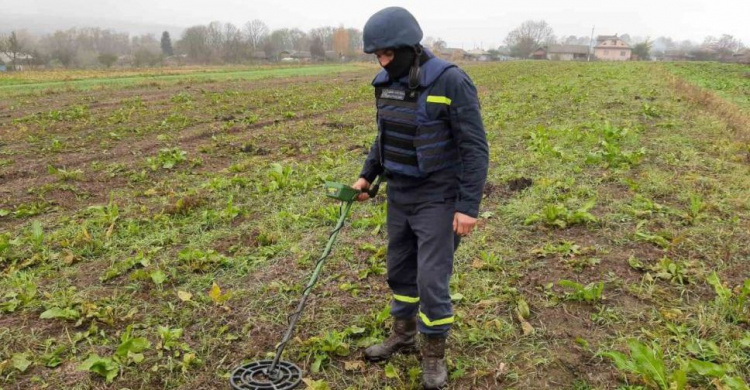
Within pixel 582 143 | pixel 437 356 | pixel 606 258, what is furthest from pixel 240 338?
pixel 582 143

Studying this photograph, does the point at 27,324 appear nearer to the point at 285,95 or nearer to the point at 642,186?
the point at 642,186

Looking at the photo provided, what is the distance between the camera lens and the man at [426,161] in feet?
10.4

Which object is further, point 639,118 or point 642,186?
point 639,118

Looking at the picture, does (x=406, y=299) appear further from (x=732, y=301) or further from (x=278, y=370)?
(x=732, y=301)

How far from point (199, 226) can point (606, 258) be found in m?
4.73

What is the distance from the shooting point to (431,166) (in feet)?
10.8

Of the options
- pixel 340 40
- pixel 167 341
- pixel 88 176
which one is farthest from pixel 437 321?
pixel 340 40

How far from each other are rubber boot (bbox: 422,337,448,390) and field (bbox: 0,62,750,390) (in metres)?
0.15

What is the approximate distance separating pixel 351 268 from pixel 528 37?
139 m

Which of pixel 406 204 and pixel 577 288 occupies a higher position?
pixel 406 204

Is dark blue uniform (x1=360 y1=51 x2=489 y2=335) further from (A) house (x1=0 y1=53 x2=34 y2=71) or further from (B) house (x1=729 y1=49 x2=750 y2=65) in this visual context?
(A) house (x1=0 y1=53 x2=34 y2=71)

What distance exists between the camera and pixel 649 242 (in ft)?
18.5

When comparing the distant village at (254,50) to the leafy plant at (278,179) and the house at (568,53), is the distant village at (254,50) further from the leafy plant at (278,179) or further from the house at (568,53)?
the leafy plant at (278,179)

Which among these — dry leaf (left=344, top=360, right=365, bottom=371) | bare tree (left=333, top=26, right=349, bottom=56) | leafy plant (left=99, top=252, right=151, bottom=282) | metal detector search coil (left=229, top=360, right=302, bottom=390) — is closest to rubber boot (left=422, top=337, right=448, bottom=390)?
dry leaf (left=344, top=360, right=365, bottom=371)
